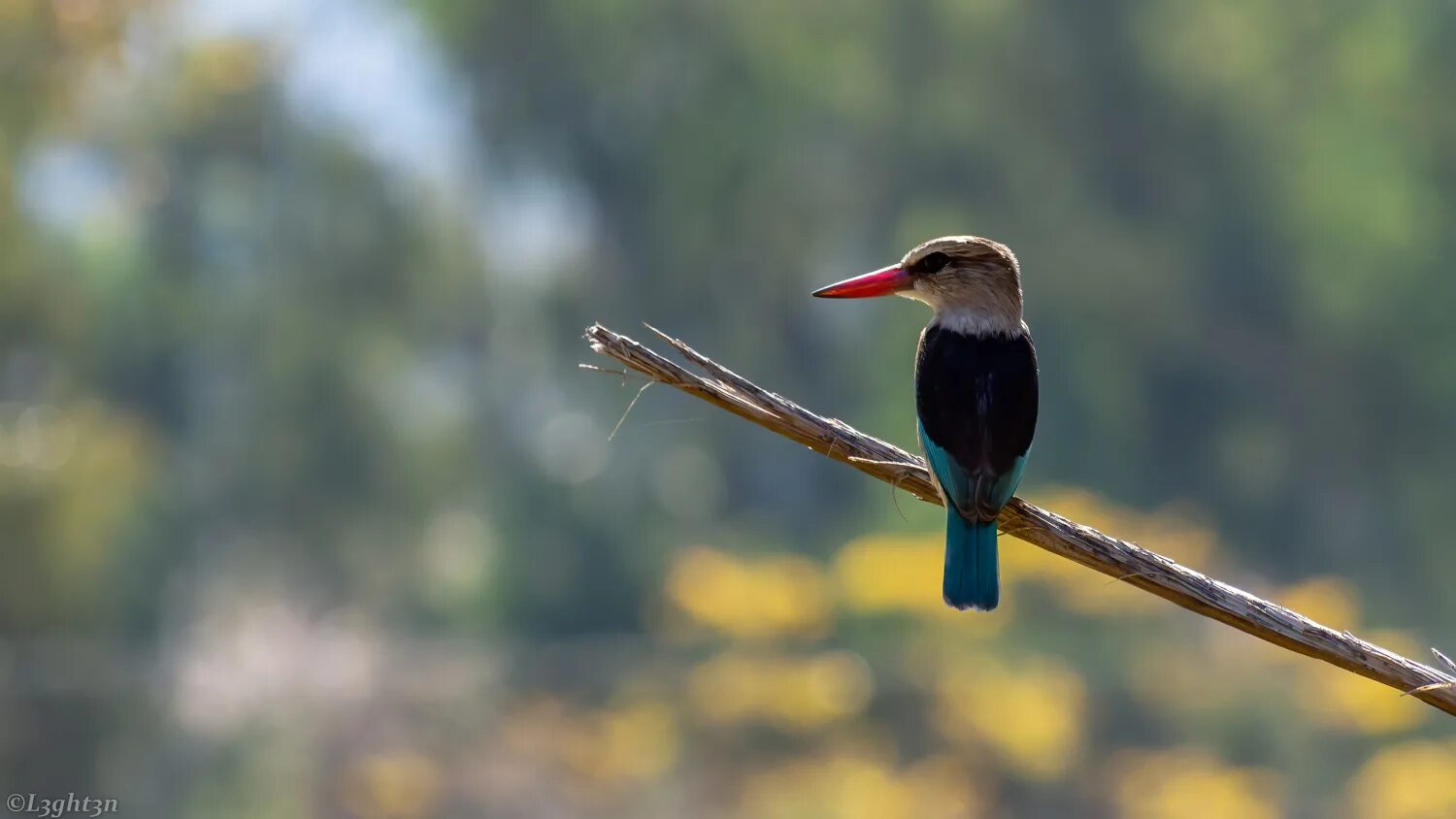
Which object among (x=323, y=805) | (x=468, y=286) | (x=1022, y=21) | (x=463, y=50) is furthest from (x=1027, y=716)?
(x=463, y=50)

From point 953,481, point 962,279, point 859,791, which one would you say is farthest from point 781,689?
point 953,481

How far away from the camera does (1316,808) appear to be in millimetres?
7324

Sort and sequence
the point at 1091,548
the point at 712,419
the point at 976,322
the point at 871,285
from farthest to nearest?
1. the point at 712,419
2. the point at 976,322
3. the point at 871,285
4. the point at 1091,548

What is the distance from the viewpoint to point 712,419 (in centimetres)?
882

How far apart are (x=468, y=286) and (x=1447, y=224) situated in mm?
5420

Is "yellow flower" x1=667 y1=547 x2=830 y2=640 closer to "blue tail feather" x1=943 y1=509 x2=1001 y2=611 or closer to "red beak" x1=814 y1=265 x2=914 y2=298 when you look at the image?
"red beak" x1=814 y1=265 x2=914 y2=298

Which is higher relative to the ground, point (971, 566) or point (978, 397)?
point (978, 397)

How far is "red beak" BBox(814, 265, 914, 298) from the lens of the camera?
112 inches

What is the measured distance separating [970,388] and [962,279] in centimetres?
34

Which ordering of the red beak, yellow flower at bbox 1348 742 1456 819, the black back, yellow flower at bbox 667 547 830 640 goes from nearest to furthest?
the black back, the red beak, yellow flower at bbox 1348 742 1456 819, yellow flower at bbox 667 547 830 640

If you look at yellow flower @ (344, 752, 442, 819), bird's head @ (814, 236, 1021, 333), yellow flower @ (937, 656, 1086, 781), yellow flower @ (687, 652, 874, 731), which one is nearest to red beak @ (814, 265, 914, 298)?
bird's head @ (814, 236, 1021, 333)

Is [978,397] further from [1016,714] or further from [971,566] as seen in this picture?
[1016,714]

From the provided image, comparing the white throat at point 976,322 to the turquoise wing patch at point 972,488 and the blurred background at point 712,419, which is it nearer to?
the turquoise wing patch at point 972,488

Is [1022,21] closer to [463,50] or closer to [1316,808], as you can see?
A: [463,50]
